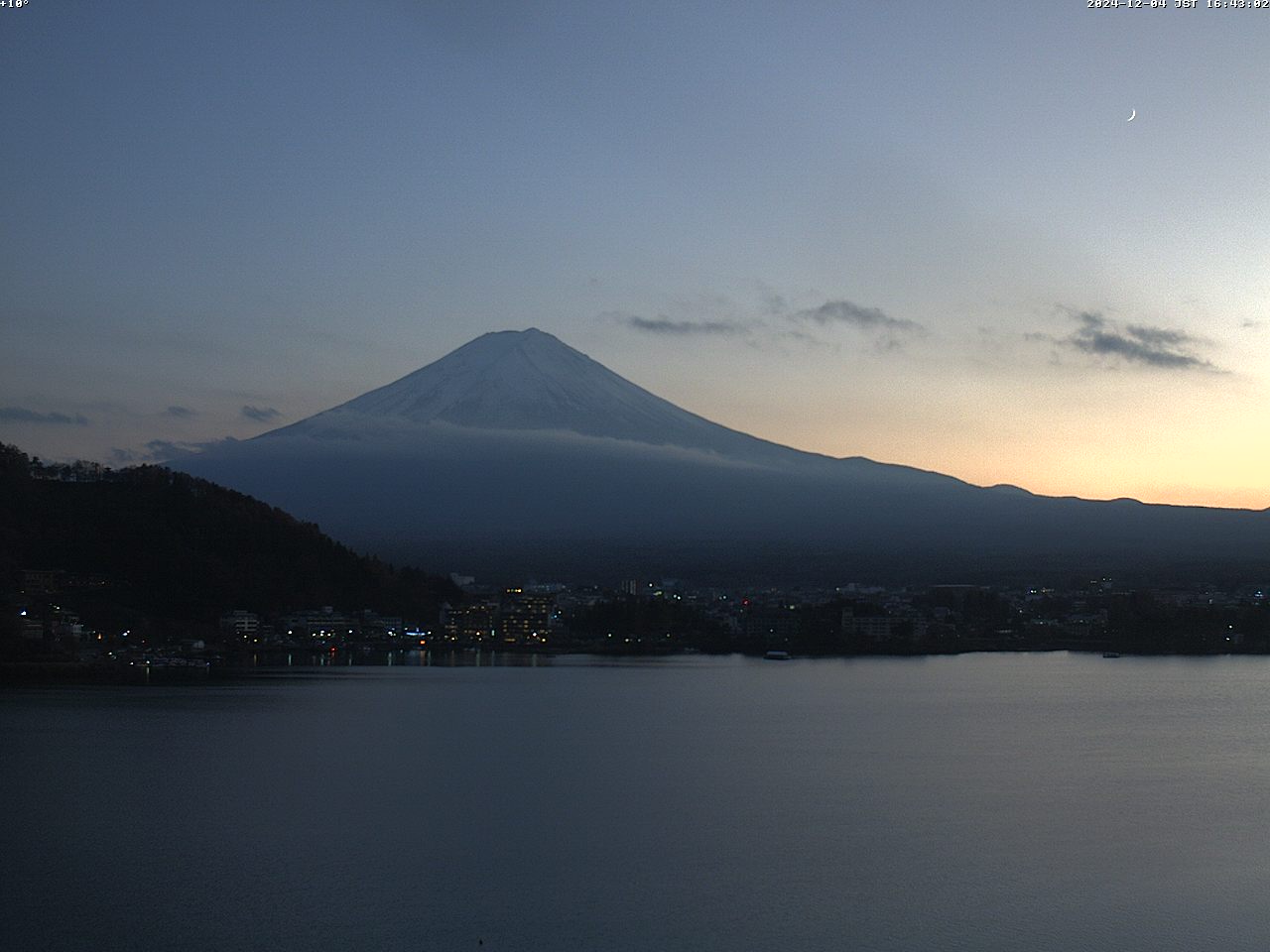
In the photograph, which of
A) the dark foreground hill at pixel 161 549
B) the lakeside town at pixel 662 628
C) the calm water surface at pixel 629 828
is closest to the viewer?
the calm water surface at pixel 629 828

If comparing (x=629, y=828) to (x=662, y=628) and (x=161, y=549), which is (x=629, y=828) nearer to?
(x=161, y=549)

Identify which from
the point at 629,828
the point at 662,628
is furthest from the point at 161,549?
the point at 629,828

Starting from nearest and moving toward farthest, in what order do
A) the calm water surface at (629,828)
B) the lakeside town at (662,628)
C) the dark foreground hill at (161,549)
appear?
the calm water surface at (629,828) → the lakeside town at (662,628) → the dark foreground hill at (161,549)

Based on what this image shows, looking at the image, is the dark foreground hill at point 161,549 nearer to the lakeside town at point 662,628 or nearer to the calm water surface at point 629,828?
the lakeside town at point 662,628

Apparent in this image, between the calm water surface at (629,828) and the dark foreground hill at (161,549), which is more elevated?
the dark foreground hill at (161,549)

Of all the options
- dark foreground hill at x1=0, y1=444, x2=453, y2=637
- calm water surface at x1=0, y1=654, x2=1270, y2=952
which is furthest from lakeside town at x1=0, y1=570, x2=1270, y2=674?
→ calm water surface at x1=0, y1=654, x2=1270, y2=952

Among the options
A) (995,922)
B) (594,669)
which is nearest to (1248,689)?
(594,669)

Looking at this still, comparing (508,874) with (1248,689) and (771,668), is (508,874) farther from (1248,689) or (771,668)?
(771,668)

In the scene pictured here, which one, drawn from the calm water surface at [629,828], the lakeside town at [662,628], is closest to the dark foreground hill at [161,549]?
the lakeside town at [662,628]
